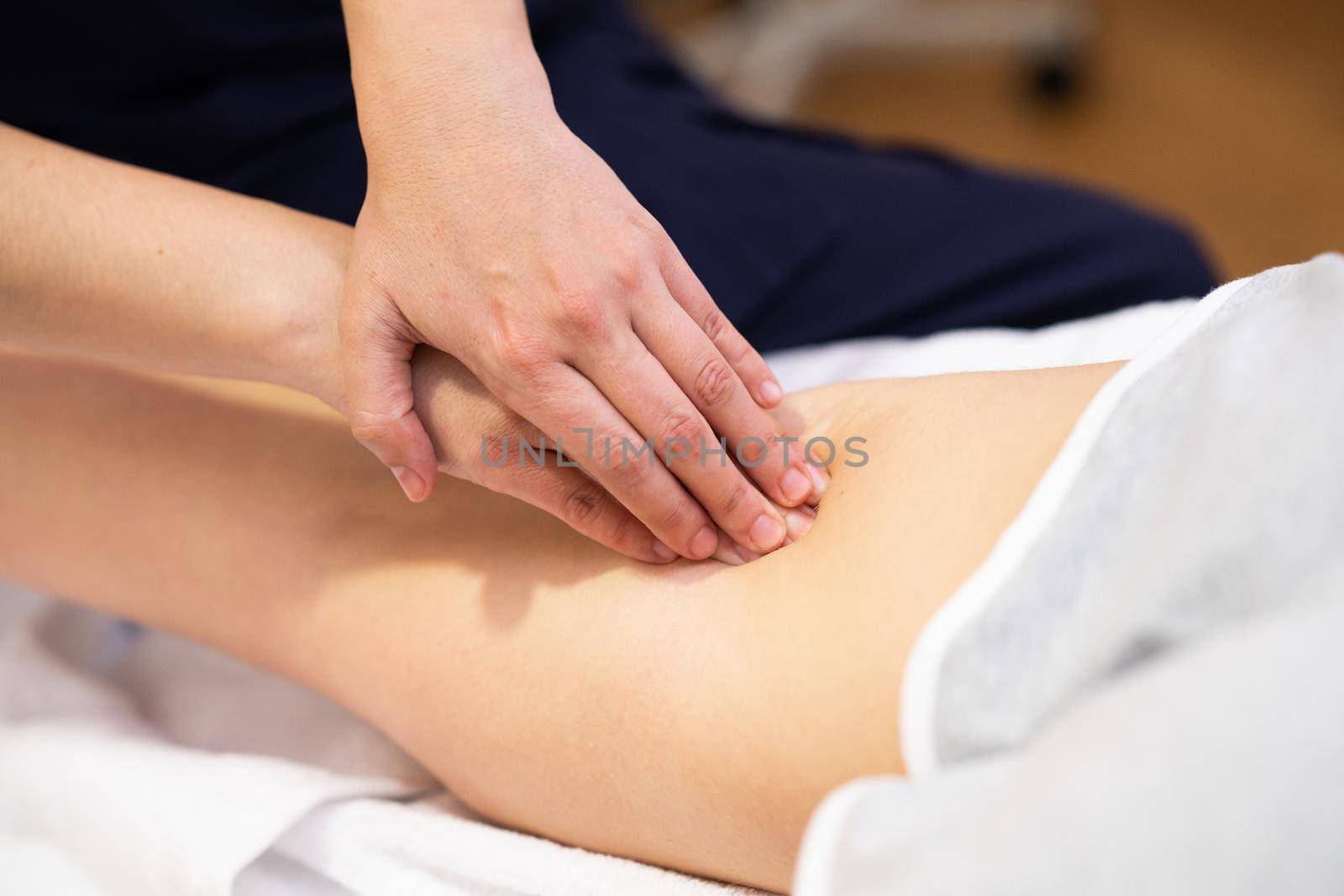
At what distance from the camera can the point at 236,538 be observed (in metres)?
0.79

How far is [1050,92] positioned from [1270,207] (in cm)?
57

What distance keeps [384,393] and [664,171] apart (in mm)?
370

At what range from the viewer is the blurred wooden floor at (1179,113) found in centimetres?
210

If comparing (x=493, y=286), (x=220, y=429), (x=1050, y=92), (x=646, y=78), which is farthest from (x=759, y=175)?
(x=1050, y=92)

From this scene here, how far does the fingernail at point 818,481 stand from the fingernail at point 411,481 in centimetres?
26

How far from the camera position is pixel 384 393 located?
66cm

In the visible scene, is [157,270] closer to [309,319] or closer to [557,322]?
[309,319]

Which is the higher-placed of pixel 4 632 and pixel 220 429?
pixel 220 429

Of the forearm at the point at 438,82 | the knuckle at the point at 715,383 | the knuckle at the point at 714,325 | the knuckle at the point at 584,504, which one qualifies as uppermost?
the forearm at the point at 438,82

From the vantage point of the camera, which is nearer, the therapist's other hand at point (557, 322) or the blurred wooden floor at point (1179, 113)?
the therapist's other hand at point (557, 322)

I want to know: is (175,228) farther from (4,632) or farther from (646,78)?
(646,78)

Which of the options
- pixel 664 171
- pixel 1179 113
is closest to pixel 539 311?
pixel 664 171

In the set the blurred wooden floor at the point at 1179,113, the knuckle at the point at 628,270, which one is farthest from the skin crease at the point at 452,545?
the blurred wooden floor at the point at 1179,113

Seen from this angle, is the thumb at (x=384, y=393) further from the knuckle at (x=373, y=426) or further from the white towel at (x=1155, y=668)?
the white towel at (x=1155, y=668)
